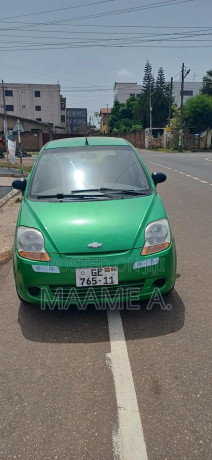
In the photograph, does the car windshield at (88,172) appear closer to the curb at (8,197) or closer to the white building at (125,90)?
the curb at (8,197)

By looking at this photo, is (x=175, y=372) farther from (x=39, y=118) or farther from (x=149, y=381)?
(x=39, y=118)

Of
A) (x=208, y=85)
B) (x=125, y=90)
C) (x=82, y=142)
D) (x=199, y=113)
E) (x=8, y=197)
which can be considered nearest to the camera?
(x=82, y=142)

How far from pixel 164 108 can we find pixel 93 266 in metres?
62.1

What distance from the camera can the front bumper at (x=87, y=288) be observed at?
2877 mm

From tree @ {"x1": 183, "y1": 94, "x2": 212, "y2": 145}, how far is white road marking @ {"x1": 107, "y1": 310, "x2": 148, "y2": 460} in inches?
1825

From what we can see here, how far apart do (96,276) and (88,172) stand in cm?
153

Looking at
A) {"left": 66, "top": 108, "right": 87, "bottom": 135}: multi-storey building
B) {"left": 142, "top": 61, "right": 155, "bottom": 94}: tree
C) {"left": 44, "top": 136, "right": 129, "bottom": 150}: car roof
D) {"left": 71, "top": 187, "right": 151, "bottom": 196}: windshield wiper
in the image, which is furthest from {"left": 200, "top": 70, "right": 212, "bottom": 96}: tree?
{"left": 66, "top": 108, "right": 87, "bottom": 135}: multi-storey building

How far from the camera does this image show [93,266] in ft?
9.43

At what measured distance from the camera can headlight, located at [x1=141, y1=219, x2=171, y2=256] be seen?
300 cm

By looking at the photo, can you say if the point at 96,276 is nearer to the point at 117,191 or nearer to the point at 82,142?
the point at 117,191

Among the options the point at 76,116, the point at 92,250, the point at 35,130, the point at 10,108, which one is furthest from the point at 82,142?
the point at 76,116

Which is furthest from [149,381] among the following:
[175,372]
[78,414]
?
[78,414]

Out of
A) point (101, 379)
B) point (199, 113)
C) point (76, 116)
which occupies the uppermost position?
point (76, 116)

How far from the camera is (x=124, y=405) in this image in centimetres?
222
